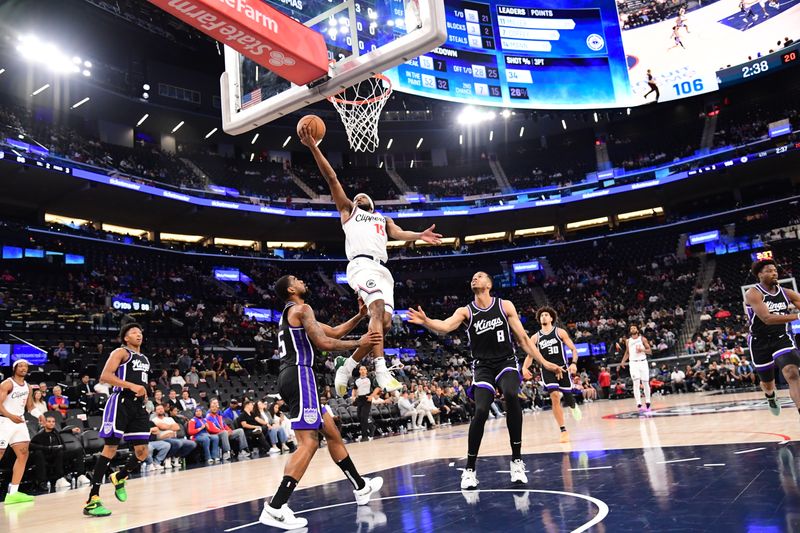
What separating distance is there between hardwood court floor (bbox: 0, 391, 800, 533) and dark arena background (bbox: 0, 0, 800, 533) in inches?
2.8

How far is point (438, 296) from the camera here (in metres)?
35.1

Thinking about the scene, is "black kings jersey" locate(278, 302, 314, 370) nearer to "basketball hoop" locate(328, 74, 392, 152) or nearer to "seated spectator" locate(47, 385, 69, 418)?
"basketball hoop" locate(328, 74, 392, 152)

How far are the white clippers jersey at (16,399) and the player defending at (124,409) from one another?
210 cm

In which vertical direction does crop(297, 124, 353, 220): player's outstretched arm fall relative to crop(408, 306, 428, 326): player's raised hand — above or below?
above

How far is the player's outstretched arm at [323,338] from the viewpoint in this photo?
15.5 feet

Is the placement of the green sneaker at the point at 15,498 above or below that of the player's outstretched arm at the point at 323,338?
below

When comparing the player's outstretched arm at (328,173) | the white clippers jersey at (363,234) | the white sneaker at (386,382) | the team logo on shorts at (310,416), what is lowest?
the team logo on shorts at (310,416)

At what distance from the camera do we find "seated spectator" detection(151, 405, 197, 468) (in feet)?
36.6

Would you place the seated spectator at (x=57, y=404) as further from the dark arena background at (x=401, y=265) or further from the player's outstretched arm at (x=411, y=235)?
the player's outstretched arm at (x=411, y=235)

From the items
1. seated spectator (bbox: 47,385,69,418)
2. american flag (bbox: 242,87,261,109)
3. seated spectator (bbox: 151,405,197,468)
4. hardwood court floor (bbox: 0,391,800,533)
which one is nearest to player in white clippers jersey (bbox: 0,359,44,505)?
hardwood court floor (bbox: 0,391,800,533)

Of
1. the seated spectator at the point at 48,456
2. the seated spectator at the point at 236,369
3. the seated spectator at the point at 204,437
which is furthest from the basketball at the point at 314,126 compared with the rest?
the seated spectator at the point at 236,369

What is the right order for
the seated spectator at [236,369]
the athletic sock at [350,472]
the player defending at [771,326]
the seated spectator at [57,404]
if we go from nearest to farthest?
1. the athletic sock at [350,472]
2. the player defending at [771,326]
3. the seated spectator at [57,404]
4. the seated spectator at [236,369]

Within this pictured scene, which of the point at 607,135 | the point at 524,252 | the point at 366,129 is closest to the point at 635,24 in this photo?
the point at 607,135

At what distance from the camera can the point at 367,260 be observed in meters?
6.12
